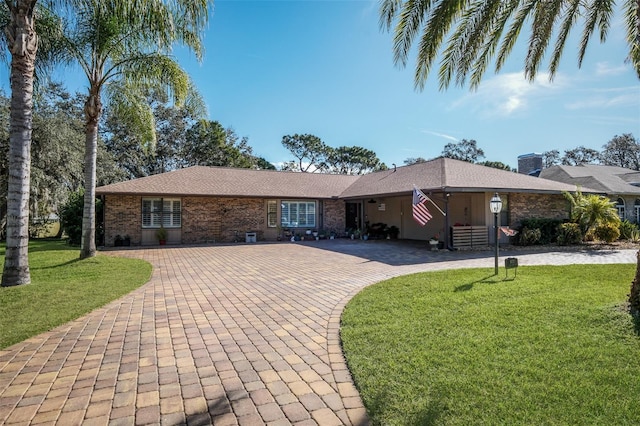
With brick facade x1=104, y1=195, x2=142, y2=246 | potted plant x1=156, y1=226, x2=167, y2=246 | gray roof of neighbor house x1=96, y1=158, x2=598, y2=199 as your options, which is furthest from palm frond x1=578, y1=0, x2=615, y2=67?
brick facade x1=104, y1=195, x2=142, y2=246

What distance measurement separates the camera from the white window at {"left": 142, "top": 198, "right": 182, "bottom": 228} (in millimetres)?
17000

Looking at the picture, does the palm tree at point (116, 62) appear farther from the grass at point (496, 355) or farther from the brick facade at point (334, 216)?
the brick facade at point (334, 216)

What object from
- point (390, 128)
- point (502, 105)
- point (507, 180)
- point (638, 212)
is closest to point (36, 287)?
point (502, 105)

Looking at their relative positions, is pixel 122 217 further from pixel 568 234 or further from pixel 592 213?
pixel 592 213

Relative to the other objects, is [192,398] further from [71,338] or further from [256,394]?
[71,338]

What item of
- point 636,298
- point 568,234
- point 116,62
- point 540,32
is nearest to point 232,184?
point 116,62

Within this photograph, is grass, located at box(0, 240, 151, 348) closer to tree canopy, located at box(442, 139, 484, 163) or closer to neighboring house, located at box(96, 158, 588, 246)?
neighboring house, located at box(96, 158, 588, 246)

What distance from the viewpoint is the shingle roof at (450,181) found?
1390cm

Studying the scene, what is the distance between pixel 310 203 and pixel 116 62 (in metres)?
11.9

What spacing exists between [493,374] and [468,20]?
6.32 meters

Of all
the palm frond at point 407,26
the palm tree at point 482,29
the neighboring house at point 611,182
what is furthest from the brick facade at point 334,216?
the palm frond at point 407,26

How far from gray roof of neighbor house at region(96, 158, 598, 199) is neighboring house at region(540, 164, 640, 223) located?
10.3 ft

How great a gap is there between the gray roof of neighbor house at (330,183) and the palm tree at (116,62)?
503cm

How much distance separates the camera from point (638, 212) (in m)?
22.1
